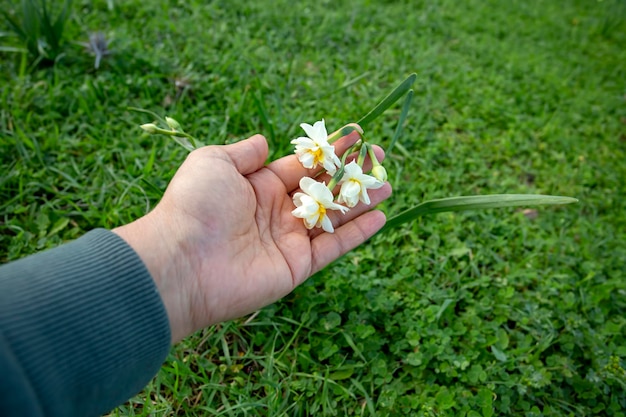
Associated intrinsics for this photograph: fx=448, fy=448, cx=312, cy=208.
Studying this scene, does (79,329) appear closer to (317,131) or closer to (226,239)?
(226,239)

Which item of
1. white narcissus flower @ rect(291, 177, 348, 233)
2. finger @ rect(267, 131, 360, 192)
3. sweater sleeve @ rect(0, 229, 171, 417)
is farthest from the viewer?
finger @ rect(267, 131, 360, 192)

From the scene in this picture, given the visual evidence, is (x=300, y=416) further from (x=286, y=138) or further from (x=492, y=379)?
Result: (x=286, y=138)

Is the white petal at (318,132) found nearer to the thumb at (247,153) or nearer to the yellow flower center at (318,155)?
the yellow flower center at (318,155)

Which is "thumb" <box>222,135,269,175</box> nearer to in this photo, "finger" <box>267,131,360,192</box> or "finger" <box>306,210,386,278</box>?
"finger" <box>267,131,360,192</box>

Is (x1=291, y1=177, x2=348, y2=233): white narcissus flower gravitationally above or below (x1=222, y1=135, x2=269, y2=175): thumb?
below

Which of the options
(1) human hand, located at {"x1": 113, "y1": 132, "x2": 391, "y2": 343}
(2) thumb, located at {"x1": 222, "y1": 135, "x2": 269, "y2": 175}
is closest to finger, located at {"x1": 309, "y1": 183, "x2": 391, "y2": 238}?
(1) human hand, located at {"x1": 113, "y1": 132, "x2": 391, "y2": 343}

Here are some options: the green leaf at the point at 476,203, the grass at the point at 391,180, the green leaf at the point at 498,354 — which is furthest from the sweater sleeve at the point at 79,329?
the green leaf at the point at 498,354

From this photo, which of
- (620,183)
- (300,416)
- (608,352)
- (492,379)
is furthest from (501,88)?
(300,416)
